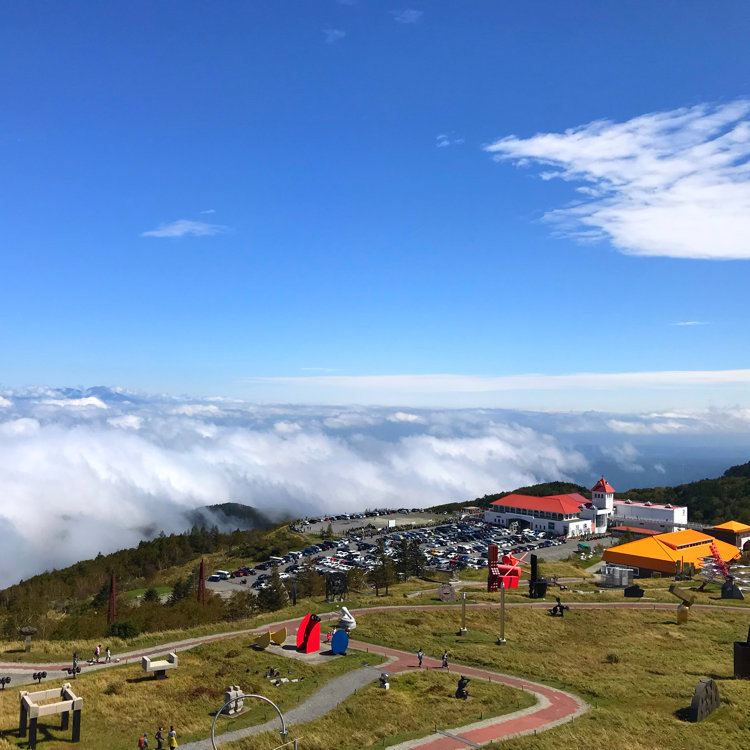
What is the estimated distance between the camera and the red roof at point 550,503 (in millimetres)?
168375

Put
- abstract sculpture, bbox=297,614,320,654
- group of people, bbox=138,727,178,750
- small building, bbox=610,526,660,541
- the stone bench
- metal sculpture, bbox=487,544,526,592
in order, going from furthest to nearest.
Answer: small building, bbox=610,526,660,541, metal sculpture, bbox=487,544,526,592, abstract sculpture, bbox=297,614,320,654, the stone bench, group of people, bbox=138,727,178,750

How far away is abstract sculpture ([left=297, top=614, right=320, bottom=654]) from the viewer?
50000 mm

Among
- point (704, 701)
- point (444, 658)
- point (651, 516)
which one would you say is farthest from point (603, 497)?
point (704, 701)

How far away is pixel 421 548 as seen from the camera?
148125mm

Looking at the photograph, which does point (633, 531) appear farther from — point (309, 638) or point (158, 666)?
point (158, 666)

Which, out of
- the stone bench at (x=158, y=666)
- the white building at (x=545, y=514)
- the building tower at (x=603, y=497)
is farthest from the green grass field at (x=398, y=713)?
the building tower at (x=603, y=497)

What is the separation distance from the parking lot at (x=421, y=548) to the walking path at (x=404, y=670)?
63420 millimetres

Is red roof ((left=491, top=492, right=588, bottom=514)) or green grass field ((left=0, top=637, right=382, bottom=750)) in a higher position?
green grass field ((left=0, top=637, right=382, bottom=750))

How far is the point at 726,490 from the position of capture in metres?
196

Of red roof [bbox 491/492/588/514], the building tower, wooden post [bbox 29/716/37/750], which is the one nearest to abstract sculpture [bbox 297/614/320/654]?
wooden post [bbox 29/716/37/750]

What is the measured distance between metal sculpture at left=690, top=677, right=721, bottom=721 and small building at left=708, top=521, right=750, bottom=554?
4621 inches

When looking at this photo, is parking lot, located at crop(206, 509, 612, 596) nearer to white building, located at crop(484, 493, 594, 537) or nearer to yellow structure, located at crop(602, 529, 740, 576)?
white building, located at crop(484, 493, 594, 537)

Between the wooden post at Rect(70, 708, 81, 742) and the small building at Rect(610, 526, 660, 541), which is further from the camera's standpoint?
the small building at Rect(610, 526, 660, 541)

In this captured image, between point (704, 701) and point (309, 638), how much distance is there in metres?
28.8
